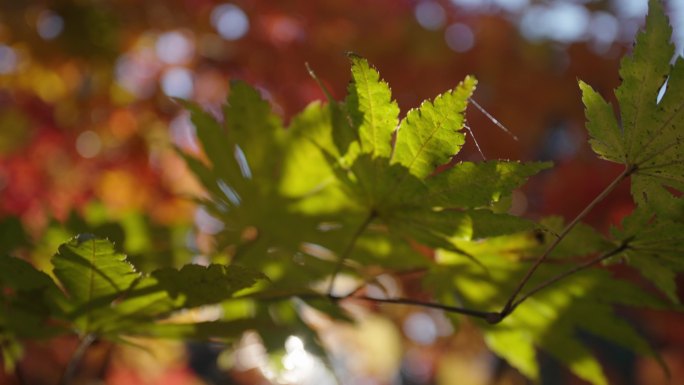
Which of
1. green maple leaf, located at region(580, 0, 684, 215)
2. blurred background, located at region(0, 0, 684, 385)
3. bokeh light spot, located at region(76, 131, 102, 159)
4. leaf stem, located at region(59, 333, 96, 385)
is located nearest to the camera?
green maple leaf, located at region(580, 0, 684, 215)

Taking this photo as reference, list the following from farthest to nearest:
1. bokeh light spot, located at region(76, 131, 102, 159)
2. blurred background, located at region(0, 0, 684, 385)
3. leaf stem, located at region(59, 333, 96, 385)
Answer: bokeh light spot, located at region(76, 131, 102, 159) → blurred background, located at region(0, 0, 684, 385) → leaf stem, located at region(59, 333, 96, 385)

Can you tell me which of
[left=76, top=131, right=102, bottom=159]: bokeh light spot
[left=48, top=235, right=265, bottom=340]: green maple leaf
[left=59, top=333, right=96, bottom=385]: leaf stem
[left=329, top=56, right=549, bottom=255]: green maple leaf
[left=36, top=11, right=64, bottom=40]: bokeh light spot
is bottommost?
[left=76, top=131, right=102, bottom=159]: bokeh light spot

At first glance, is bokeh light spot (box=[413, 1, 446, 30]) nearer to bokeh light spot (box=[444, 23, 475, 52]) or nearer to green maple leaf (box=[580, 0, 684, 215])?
bokeh light spot (box=[444, 23, 475, 52])

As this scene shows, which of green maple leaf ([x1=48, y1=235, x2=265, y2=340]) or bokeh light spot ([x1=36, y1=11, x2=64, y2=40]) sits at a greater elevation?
green maple leaf ([x1=48, y1=235, x2=265, y2=340])

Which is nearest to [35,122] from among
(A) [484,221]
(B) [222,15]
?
(B) [222,15]

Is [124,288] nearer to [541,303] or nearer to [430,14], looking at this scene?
[541,303]

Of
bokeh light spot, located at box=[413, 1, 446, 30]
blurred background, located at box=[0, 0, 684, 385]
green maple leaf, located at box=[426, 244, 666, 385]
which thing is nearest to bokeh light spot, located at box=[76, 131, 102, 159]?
blurred background, located at box=[0, 0, 684, 385]

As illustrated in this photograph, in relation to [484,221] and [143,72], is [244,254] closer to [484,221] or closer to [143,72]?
[484,221]
